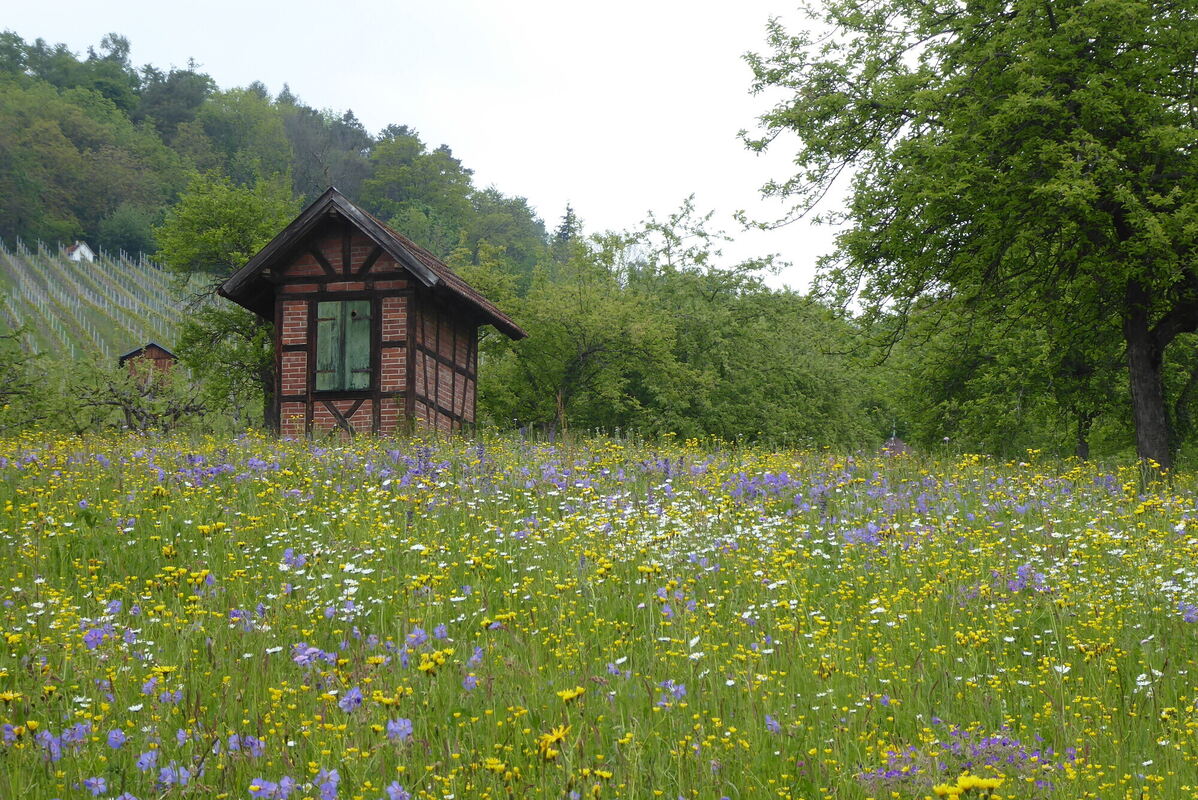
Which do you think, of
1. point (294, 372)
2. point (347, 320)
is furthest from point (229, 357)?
point (347, 320)

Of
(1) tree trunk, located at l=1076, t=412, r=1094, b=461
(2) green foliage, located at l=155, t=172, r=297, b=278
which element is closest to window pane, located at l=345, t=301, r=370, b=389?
(2) green foliage, located at l=155, t=172, r=297, b=278

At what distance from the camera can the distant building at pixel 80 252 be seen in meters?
94.2

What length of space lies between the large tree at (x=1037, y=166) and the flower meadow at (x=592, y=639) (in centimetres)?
647

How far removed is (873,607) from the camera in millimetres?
6285

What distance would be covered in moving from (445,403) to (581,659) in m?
18.7

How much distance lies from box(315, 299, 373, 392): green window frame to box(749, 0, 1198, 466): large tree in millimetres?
9131

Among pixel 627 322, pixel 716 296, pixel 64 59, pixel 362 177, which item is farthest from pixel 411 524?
pixel 64 59

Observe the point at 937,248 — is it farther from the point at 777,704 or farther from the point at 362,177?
the point at 362,177

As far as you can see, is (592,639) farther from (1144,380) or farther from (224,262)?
(224,262)

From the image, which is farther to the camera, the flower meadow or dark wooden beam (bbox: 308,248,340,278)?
dark wooden beam (bbox: 308,248,340,278)

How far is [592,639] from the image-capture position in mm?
5797

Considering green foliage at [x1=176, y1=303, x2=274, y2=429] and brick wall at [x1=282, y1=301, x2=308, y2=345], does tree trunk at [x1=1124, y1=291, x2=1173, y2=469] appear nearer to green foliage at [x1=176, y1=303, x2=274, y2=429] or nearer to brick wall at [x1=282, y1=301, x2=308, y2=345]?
brick wall at [x1=282, y1=301, x2=308, y2=345]

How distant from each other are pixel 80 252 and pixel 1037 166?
95.4m

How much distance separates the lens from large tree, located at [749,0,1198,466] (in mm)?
14938
